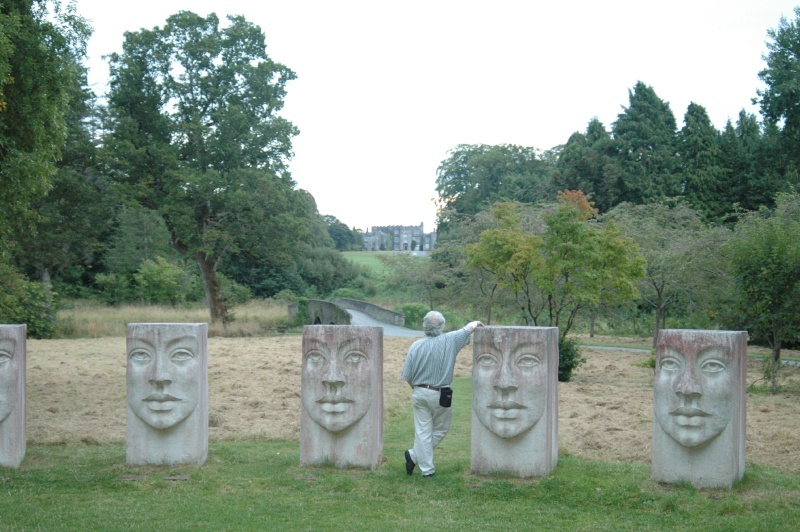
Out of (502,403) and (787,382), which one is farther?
(787,382)

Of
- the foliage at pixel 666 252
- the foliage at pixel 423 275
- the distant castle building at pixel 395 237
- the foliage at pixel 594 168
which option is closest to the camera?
the foliage at pixel 666 252

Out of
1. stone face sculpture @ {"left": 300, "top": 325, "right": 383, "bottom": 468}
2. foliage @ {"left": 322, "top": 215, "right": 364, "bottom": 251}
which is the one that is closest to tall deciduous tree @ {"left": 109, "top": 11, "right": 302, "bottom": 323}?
stone face sculpture @ {"left": 300, "top": 325, "right": 383, "bottom": 468}

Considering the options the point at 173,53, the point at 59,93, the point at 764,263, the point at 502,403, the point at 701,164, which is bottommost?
the point at 502,403

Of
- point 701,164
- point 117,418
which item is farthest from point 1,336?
point 701,164

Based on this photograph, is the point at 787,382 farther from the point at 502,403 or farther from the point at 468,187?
the point at 468,187

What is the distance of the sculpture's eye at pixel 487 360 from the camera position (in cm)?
863

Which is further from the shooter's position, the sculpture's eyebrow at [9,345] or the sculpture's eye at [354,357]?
the sculpture's eyebrow at [9,345]

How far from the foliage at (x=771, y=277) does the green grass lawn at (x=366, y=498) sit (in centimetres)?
801

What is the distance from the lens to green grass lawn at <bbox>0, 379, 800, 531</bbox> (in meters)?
7.11

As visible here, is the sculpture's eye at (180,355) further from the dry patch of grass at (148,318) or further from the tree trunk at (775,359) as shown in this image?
the dry patch of grass at (148,318)

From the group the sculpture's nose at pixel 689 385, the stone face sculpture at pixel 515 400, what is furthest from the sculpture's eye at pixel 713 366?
the stone face sculpture at pixel 515 400

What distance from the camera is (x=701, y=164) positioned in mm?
39688

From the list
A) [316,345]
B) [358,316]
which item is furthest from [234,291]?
[316,345]

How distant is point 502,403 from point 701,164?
34.8 metres
